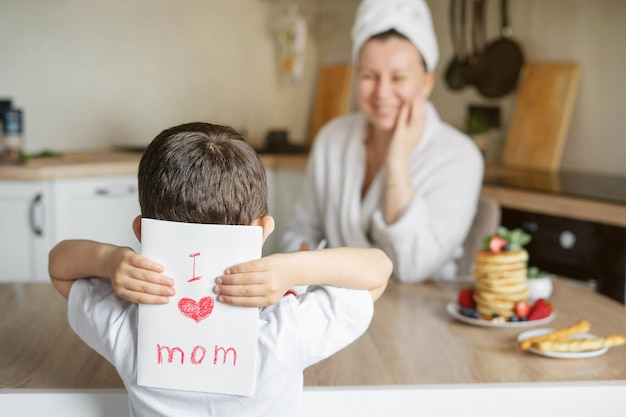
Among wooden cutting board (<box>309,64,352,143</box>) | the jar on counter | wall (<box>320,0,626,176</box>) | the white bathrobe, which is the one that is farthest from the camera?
wooden cutting board (<box>309,64,352,143</box>)

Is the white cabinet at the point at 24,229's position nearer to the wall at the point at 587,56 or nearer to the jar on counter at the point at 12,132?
the jar on counter at the point at 12,132

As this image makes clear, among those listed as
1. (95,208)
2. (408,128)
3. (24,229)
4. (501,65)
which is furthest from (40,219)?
(501,65)

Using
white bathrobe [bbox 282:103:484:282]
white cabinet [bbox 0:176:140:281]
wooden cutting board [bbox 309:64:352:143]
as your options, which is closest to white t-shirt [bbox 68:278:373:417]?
white bathrobe [bbox 282:103:484:282]

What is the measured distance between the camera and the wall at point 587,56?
8.50 feet

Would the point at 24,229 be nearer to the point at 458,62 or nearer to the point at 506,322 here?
the point at 458,62

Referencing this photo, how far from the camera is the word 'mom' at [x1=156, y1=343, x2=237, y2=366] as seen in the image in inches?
33.8

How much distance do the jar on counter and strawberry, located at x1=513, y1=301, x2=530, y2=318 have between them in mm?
2141

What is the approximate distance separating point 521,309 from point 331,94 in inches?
93.9

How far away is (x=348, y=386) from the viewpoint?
1.06 metres

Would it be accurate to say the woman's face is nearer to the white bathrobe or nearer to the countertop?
the white bathrobe

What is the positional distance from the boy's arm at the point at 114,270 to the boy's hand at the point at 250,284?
0.06 metres

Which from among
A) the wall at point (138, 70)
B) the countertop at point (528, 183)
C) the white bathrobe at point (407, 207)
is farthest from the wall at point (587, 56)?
the wall at point (138, 70)

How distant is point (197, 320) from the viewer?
0.86 metres

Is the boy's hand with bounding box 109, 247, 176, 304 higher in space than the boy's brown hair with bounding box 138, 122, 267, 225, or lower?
lower
